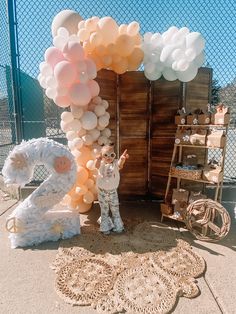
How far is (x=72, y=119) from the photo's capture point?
11.6ft

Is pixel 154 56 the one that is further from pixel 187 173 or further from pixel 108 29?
pixel 187 173

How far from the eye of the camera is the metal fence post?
4.37m

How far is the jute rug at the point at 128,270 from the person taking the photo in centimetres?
212

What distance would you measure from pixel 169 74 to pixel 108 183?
1864mm

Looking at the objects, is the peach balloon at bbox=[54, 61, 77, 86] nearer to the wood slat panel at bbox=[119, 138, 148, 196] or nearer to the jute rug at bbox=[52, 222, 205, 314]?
the wood slat panel at bbox=[119, 138, 148, 196]

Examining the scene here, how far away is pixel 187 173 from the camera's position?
11.3ft

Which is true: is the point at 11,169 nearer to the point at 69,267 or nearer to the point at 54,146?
the point at 54,146

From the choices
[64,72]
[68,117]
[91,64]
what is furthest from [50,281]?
[91,64]

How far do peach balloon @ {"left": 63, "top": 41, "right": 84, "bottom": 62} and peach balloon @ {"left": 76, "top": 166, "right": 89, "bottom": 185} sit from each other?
1.50 m

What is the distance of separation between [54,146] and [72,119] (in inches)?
24.9

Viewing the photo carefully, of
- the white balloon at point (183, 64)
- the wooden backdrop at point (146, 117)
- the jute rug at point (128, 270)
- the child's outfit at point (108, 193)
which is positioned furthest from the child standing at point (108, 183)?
the white balloon at point (183, 64)

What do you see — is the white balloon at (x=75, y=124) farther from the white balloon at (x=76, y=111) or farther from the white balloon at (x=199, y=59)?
the white balloon at (x=199, y=59)

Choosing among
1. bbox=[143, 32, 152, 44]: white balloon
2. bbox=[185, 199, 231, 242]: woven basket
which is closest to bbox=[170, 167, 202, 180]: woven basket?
bbox=[185, 199, 231, 242]: woven basket

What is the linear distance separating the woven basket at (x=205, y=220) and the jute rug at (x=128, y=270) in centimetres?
28
